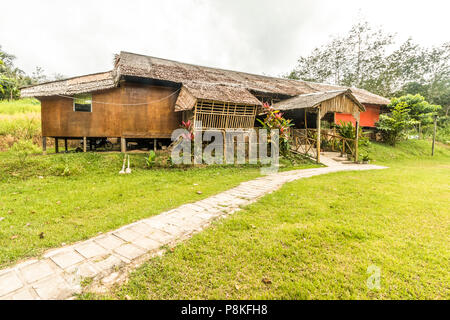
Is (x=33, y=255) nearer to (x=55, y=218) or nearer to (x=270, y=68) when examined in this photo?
(x=55, y=218)

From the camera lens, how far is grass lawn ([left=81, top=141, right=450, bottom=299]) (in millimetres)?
1994

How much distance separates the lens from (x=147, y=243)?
288cm

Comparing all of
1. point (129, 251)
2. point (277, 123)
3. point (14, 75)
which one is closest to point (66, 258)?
point (129, 251)

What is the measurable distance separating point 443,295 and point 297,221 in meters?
1.78

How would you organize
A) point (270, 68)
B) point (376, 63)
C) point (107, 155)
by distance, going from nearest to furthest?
point (107, 155)
point (376, 63)
point (270, 68)

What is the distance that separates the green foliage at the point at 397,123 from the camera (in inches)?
607

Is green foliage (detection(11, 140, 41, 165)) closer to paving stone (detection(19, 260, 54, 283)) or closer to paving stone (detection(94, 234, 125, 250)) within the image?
paving stone (detection(94, 234, 125, 250))

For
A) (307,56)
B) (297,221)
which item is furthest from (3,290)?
(307,56)

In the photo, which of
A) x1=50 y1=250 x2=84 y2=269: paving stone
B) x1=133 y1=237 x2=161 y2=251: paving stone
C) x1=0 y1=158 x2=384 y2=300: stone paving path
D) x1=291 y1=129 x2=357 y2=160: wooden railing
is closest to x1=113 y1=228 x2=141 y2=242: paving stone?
x1=0 y1=158 x2=384 y2=300: stone paving path

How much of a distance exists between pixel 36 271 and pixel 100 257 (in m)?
0.61

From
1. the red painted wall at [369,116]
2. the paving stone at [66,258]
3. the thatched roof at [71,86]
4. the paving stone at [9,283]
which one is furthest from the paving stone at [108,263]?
the red painted wall at [369,116]

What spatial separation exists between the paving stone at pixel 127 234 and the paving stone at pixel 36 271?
33.5 inches

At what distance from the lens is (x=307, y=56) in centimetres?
3328

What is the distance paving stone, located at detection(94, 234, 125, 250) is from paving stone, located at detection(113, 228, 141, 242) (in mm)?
68
